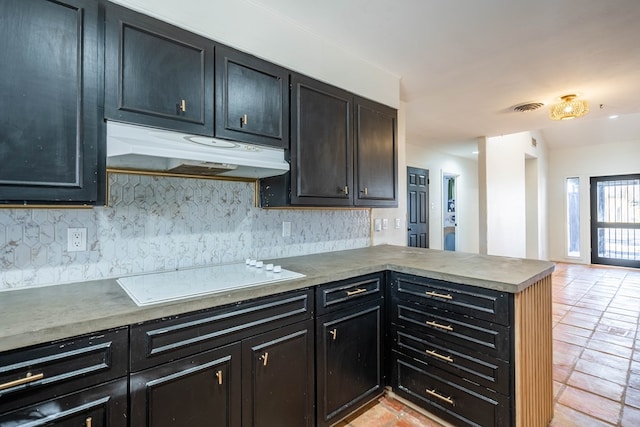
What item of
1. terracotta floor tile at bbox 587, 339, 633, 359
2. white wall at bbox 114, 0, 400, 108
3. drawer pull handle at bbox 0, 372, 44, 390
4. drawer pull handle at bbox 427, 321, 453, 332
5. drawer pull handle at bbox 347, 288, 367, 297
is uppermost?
white wall at bbox 114, 0, 400, 108

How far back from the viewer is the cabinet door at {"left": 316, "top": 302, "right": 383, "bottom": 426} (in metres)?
1.75

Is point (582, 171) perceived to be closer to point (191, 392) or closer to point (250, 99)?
point (250, 99)

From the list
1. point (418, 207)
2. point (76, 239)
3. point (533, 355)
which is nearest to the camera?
point (76, 239)

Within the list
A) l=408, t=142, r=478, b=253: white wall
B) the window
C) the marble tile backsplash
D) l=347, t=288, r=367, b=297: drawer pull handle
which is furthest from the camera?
the window

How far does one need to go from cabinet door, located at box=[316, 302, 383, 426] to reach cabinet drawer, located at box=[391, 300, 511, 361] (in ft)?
0.60

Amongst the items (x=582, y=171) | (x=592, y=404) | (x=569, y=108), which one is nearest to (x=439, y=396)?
(x=592, y=404)

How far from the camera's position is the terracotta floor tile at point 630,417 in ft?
6.25

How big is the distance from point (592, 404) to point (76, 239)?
3362 millimetres

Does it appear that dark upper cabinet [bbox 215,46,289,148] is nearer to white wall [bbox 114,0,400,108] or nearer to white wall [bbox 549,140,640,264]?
white wall [bbox 114,0,400,108]

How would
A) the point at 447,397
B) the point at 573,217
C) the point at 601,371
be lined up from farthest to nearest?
the point at 573,217
the point at 601,371
the point at 447,397

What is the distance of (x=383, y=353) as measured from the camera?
2.09 meters

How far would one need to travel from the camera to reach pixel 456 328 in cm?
174

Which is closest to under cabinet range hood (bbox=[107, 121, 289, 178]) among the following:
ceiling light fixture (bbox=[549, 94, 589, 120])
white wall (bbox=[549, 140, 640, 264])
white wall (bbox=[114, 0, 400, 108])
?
white wall (bbox=[114, 0, 400, 108])

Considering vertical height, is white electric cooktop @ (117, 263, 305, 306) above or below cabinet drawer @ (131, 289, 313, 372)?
above
